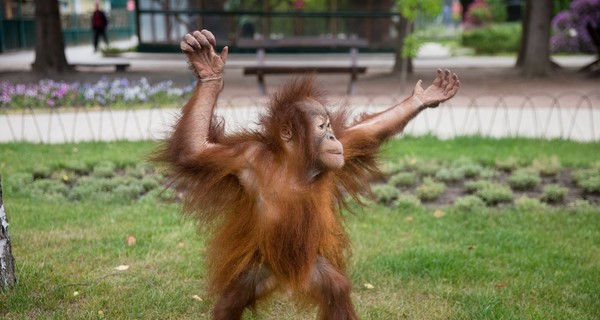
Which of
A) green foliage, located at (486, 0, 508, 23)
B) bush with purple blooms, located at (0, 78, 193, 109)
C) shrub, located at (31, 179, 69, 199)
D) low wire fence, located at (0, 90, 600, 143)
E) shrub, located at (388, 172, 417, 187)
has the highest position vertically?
green foliage, located at (486, 0, 508, 23)

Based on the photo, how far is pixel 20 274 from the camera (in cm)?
425

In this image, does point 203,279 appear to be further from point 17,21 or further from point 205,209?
point 17,21

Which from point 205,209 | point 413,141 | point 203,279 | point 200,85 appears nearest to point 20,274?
point 203,279

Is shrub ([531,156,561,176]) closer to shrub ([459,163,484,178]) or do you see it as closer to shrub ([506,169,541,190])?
shrub ([506,169,541,190])

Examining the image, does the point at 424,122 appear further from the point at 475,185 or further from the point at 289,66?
the point at 289,66

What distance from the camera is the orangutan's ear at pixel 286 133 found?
286 cm

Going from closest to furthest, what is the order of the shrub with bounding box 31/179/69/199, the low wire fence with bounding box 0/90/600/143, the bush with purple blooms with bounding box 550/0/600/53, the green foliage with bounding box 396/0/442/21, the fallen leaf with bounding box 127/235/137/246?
1. the fallen leaf with bounding box 127/235/137/246
2. the shrub with bounding box 31/179/69/199
3. the low wire fence with bounding box 0/90/600/143
4. the green foliage with bounding box 396/0/442/21
5. the bush with purple blooms with bounding box 550/0/600/53

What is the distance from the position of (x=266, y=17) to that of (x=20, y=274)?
20.4m

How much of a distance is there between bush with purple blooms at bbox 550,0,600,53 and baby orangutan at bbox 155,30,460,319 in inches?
649

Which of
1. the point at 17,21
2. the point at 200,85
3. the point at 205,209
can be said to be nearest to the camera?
the point at 200,85

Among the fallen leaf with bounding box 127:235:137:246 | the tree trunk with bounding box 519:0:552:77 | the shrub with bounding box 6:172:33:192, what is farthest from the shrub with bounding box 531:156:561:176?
the tree trunk with bounding box 519:0:552:77

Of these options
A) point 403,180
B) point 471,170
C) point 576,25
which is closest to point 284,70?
point 471,170

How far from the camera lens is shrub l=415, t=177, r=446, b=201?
6.52 meters

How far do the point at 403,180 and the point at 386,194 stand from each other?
0.62 m
